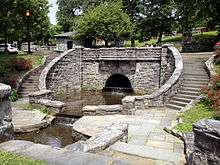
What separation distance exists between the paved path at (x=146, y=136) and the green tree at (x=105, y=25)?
18306mm

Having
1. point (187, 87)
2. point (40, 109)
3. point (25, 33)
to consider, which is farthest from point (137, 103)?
point (25, 33)

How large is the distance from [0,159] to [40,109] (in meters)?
12.7

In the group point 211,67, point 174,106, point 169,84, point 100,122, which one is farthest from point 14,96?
point 211,67

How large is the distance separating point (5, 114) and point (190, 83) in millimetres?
14223

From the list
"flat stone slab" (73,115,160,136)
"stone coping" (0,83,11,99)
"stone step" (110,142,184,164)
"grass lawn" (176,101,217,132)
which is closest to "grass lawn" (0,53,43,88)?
"flat stone slab" (73,115,160,136)

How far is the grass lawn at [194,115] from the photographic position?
11088 mm

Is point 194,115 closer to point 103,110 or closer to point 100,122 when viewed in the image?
point 100,122

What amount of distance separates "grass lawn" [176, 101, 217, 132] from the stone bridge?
9.07 meters

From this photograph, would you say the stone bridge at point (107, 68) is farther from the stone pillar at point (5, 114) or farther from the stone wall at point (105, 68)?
the stone pillar at point (5, 114)

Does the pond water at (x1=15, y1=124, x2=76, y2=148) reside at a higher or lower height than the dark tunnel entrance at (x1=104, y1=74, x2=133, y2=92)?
lower

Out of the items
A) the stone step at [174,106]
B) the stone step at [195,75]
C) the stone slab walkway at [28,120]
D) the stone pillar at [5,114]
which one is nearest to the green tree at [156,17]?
the stone step at [195,75]

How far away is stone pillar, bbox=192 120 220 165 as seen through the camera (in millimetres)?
5100

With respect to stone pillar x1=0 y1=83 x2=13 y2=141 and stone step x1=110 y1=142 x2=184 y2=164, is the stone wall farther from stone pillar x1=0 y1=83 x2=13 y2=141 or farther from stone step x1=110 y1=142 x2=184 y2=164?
stone pillar x1=0 y1=83 x2=13 y2=141

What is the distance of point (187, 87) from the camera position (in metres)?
17.3
